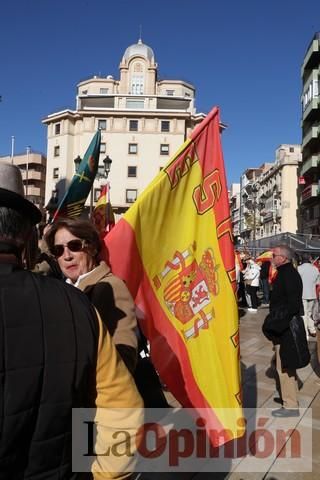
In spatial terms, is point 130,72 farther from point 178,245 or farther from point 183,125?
point 178,245

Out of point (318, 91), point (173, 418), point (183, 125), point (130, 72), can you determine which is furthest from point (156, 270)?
A: point (130, 72)

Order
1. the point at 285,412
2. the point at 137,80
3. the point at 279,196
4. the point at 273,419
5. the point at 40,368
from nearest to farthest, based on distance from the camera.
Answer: the point at 40,368, the point at 273,419, the point at 285,412, the point at 279,196, the point at 137,80

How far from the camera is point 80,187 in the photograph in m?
A: 4.30

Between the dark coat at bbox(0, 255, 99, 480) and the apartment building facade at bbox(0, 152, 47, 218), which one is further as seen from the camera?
the apartment building facade at bbox(0, 152, 47, 218)

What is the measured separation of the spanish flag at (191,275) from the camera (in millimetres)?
2941

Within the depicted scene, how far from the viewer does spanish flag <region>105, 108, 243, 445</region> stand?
2941 millimetres

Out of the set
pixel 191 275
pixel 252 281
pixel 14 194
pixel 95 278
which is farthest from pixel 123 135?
pixel 14 194

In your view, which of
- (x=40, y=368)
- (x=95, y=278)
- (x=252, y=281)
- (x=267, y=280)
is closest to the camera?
(x=40, y=368)

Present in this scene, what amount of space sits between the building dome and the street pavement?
219ft

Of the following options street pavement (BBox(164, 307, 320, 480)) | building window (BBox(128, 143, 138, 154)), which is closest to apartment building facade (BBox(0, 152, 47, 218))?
building window (BBox(128, 143, 138, 154))

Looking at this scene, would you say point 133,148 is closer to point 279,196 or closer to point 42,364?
point 279,196

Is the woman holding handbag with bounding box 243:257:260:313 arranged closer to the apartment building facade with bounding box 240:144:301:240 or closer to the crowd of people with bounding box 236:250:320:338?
the crowd of people with bounding box 236:250:320:338

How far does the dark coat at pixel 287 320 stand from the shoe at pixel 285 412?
1.59 ft

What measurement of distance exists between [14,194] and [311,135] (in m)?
42.4
